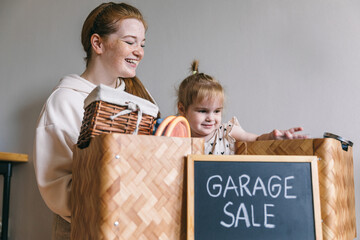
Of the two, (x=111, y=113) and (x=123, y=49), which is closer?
(x=111, y=113)

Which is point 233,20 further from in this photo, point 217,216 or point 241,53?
point 217,216

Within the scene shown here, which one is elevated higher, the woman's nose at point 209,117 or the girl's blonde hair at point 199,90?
the girl's blonde hair at point 199,90

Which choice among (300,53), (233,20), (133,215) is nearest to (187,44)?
(233,20)

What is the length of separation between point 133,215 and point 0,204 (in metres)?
1.57

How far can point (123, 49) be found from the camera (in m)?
1.41

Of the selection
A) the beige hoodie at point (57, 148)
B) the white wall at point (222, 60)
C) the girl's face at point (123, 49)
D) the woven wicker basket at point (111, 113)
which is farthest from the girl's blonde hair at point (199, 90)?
the woven wicker basket at point (111, 113)

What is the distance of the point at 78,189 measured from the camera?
99cm

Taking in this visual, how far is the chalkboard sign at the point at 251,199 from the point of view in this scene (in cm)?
88

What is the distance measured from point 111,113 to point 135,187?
0.19m

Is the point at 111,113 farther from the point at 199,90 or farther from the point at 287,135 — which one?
the point at 199,90

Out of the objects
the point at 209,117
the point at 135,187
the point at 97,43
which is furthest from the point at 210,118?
the point at 135,187

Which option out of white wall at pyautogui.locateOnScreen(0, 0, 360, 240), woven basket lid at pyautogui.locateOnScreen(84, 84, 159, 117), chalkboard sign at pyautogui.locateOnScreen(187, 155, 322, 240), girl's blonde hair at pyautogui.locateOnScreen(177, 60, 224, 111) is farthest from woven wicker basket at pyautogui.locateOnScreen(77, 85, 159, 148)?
white wall at pyautogui.locateOnScreen(0, 0, 360, 240)

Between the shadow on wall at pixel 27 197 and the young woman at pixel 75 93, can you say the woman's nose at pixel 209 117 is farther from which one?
the shadow on wall at pixel 27 197

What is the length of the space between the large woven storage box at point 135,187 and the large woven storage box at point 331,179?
0.34 meters
